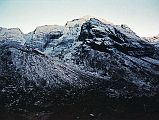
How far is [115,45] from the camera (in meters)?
147

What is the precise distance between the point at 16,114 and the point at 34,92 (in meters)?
17.7

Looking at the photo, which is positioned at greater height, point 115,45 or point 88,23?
point 88,23

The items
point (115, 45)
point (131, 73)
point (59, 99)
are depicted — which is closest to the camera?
point (59, 99)

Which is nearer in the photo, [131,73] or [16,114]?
[16,114]

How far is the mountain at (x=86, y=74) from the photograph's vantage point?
89562mm

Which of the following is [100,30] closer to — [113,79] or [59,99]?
[113,79]

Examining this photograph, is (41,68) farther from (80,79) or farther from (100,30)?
(100,30)

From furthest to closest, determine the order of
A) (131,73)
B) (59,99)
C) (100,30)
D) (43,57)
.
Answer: (100,30)
(43,57)
(131,73)
(59,99)

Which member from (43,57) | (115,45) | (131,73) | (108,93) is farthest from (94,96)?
(115,45)

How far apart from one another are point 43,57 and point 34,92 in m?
34.5

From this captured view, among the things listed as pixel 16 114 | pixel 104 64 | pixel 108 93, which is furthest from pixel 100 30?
pixel 16 114

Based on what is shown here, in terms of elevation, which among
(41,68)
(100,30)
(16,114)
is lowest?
(16,114)

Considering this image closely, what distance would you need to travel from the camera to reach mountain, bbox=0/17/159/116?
89.6 meters

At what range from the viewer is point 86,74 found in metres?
115
